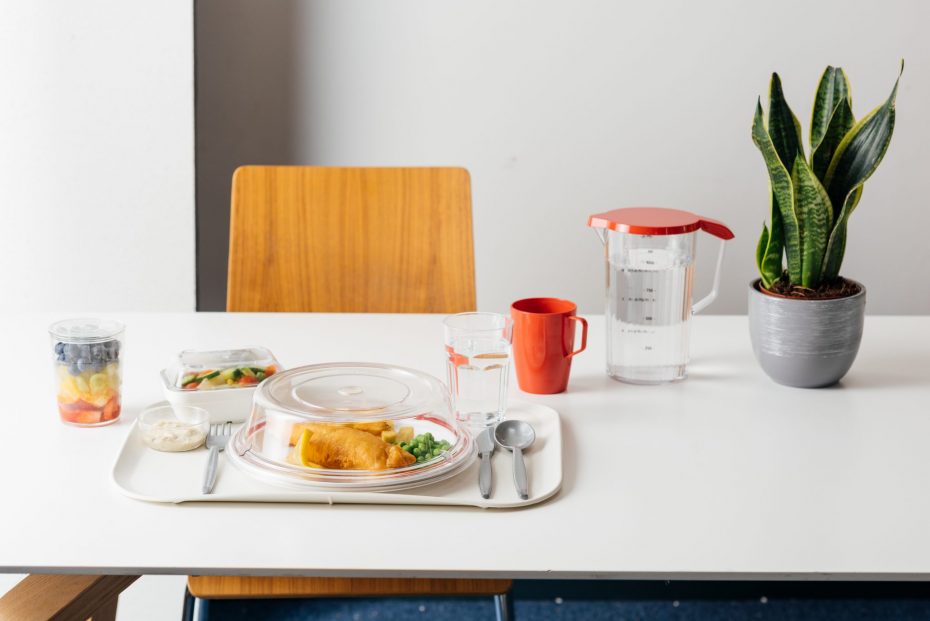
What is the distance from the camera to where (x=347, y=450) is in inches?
35.0

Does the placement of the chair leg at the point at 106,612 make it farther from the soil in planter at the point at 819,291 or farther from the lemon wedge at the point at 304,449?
the soil in planter at the point at 819,291

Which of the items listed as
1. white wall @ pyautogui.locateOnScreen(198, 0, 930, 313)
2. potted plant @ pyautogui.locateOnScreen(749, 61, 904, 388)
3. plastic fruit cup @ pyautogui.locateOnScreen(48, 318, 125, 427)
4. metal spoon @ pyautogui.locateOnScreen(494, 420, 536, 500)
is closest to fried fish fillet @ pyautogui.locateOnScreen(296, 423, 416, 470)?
metal spoon @ pyautogui.locateOnScreen(494, 420, 536, 500)

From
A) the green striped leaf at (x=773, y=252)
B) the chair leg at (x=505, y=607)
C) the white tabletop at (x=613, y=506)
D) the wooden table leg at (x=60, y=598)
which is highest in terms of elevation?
the green striped leaf at (x=773, y=252)

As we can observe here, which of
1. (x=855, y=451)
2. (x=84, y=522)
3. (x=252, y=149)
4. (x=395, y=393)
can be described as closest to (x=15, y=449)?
(x=84, y=522)

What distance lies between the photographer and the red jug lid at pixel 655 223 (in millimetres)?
1171

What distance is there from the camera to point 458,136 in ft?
7.46

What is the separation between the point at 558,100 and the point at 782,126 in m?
1.09

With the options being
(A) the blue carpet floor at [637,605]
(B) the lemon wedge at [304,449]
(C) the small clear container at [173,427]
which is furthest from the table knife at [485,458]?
(A) the blue carpet floor at [637,605]

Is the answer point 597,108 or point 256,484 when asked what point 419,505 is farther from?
point 597,108

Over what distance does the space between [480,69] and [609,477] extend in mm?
1476

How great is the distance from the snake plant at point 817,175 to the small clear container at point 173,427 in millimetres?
676

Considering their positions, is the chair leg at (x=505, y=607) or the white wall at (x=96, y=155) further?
the white wall at (x=96, y=155)

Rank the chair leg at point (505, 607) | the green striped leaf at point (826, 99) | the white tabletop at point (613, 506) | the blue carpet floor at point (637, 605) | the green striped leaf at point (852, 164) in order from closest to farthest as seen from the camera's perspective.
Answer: the white tabletop at point (613, 506), the green striped leaf at point (852, 164), the green striped leaf at point (826, 99), the chair leg at point (505, 607), the blue carpet floor at point (637, 605)

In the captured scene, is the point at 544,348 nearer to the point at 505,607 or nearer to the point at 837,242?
the point at 837,242
